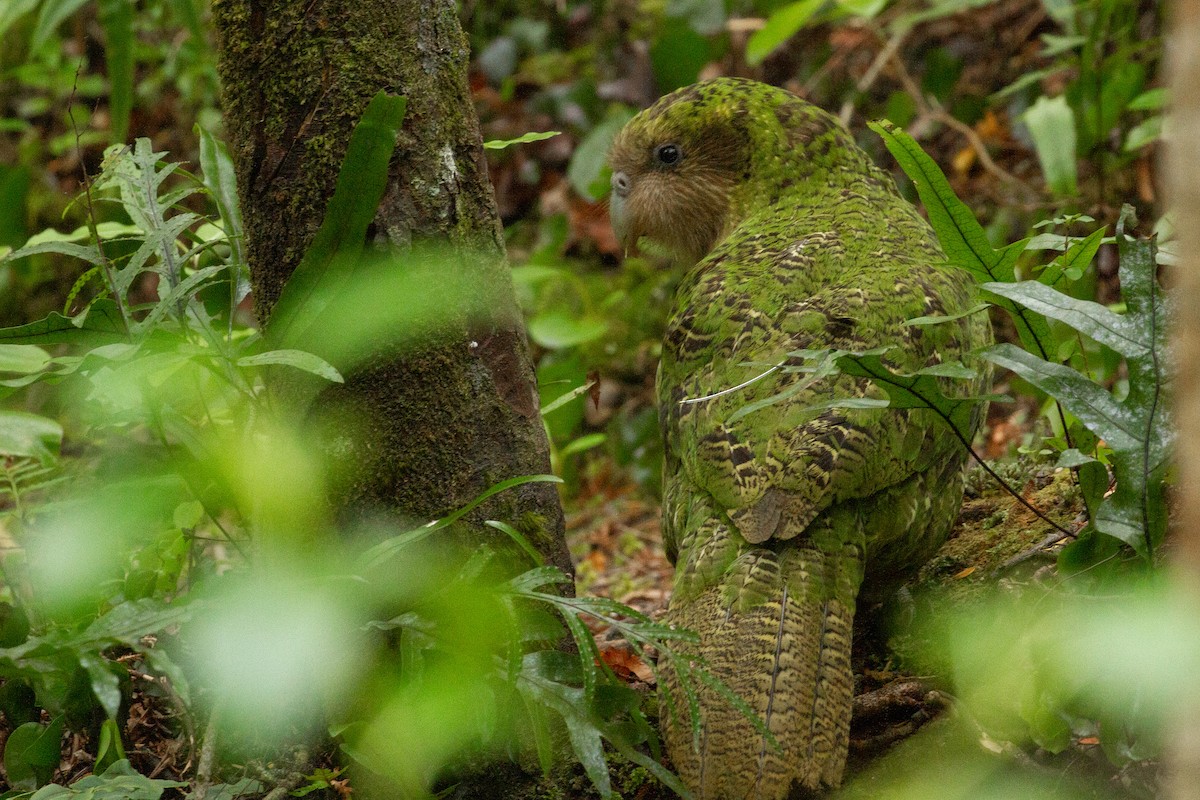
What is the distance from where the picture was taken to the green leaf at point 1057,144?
18.1ft

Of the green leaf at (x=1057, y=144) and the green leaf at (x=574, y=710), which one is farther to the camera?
the green leaf at (x=1057, y=144)

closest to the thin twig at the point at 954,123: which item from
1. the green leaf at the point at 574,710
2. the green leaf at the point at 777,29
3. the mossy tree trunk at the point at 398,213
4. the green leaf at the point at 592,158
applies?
the green leaf at the point at 777,29

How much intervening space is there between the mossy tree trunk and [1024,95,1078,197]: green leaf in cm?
377

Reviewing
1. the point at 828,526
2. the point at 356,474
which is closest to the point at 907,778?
the point at 828,526

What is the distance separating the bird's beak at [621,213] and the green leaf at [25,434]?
7.94ft

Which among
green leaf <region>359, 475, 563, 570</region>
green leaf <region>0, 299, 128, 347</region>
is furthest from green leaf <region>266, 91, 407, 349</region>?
green leaf <region>359, 475, 563, 570</region>

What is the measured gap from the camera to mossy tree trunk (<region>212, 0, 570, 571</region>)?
259 centimetres

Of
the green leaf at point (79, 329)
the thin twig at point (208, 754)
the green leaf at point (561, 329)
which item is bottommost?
the green leaf at point (561, 329)

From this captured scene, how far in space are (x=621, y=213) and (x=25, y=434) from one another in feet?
8.34

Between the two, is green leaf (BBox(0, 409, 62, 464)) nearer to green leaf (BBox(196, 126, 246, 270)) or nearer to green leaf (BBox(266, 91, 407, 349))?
green leaf (BBox(196, 126, 246, 270))

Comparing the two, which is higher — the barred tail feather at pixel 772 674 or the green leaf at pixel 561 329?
the barred tail feather at pixel 772 674

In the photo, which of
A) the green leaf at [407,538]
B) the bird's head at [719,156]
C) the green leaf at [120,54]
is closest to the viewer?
the green leaf at [407,538]

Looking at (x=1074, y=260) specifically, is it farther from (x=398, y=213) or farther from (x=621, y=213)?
(x=621, y=213)

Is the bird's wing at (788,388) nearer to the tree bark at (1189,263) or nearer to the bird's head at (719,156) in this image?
the bird's head at (719,156)
